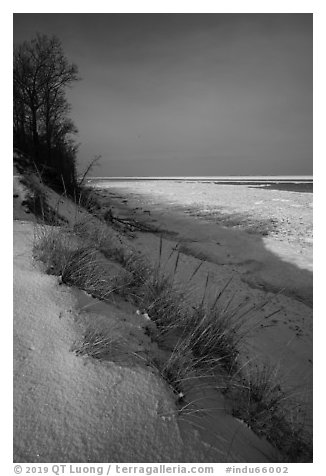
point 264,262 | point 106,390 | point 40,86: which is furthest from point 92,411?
point 40,86

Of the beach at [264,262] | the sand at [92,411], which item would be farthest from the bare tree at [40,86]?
the sand at [92,411]

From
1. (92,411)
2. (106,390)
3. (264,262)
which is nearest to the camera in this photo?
(92,411)

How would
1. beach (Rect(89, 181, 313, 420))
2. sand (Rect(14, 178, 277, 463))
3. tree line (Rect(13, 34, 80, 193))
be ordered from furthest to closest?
1. tree line (Rect(13, 34, 80, 193))
2. beach (Rect(89, 181, 313, 420))
3. sand (Rect(14, 178, 277, 463))

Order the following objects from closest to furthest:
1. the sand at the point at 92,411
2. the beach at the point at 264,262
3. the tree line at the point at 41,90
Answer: the sand at the point at 92,411 → the beach at the point at 264,262 → the tree line at the point at 41,90

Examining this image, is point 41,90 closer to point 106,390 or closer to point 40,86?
point 40,86

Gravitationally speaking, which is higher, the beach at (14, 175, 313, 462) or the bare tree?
the bare tree

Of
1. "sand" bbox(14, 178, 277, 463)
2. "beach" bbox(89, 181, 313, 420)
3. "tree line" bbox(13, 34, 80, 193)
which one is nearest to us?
"sand" bbox(14, 178, 277, 463)

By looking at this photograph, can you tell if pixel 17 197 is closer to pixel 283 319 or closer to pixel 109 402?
pixel 109 402

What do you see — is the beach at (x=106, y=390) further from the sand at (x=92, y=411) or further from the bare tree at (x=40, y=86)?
the bare tree at (x=40, y=86)

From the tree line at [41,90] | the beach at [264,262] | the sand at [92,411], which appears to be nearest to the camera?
the sand at [92,411]

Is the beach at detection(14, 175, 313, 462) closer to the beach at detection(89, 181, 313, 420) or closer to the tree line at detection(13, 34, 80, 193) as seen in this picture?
the beach at detection(89, 181, 313, 420)

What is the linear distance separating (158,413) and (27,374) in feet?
2.49

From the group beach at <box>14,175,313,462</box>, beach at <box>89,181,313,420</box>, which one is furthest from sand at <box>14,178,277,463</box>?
beach at <box>89,181,313,420</box>
